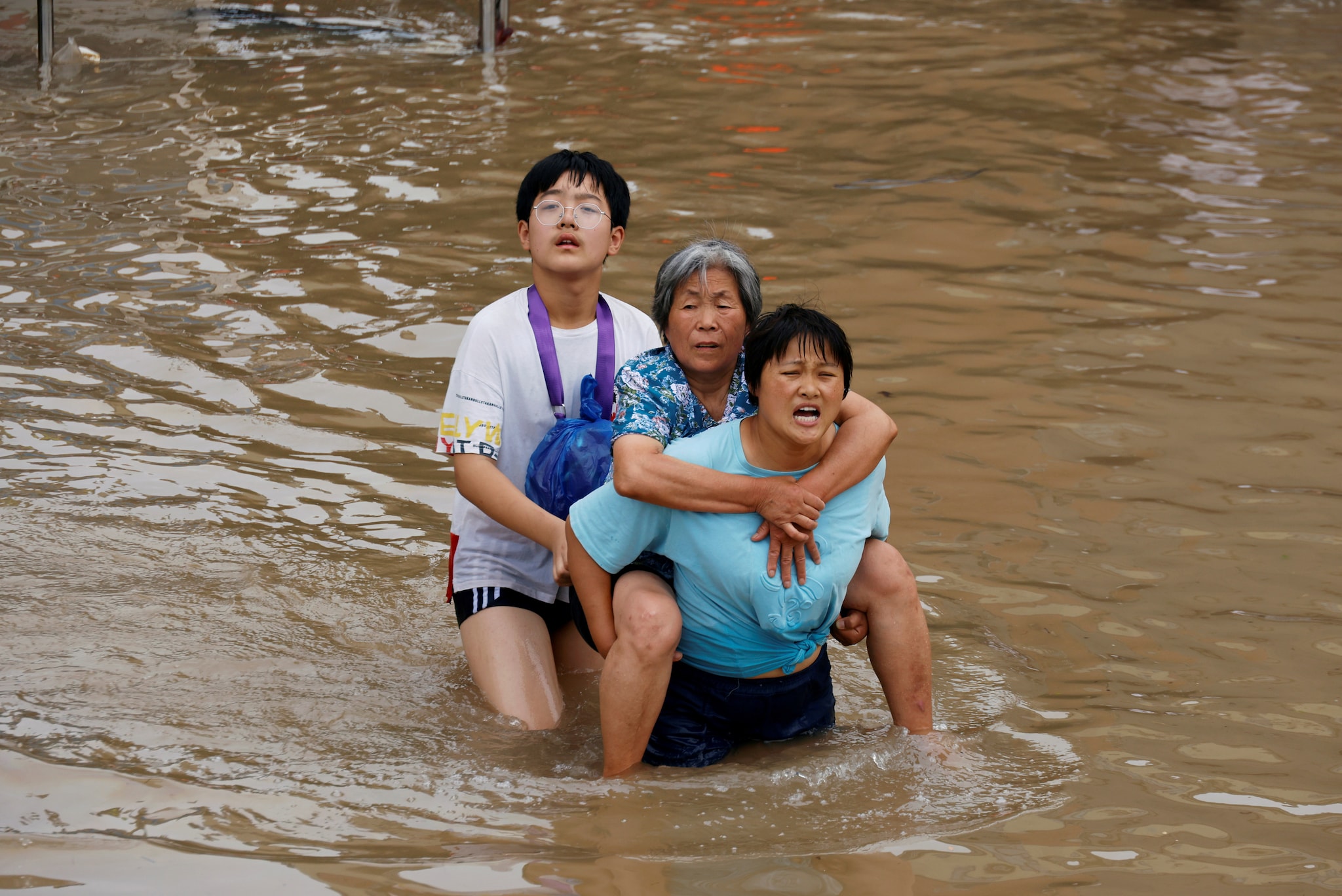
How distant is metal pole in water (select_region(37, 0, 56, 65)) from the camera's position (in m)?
11.0

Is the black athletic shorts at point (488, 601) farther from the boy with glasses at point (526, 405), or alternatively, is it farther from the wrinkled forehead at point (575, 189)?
the wrinkled forehead at point (575, 189)

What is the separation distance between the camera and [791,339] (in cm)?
328

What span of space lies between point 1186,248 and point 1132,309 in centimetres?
100

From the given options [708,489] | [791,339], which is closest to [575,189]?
[791,339]

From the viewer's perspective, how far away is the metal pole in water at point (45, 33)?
1099cm

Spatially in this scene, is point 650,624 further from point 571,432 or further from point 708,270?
point 708,270

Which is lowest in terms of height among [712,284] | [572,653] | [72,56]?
[572,653]

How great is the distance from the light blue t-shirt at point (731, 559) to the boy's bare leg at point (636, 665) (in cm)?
7

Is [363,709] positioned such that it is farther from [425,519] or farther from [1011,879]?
[1011,879]

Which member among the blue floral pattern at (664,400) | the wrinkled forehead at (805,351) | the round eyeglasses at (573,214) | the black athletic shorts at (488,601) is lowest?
the black athletic shorts at (488,601)

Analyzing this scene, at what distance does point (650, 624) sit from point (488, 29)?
30.3 ft

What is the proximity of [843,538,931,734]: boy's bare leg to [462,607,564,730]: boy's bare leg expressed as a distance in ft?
3.05

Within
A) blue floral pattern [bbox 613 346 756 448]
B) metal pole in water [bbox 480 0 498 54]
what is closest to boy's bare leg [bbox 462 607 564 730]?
blue floral pattern [bbox 613 346 756 448]

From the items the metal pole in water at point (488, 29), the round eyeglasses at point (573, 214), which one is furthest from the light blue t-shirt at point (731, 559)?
the metal pole in water at point (488, 29)
